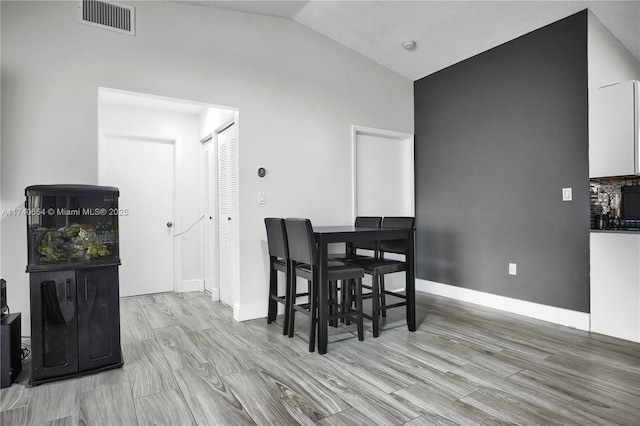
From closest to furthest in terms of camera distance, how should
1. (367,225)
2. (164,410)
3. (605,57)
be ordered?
(164,410)
(605,57)
(367,225)

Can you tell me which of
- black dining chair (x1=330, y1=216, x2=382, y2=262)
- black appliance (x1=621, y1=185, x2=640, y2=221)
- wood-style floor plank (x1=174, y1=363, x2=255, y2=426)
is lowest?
wood-style floor plank (x1=174, y1=363, x2=255, y2=426)

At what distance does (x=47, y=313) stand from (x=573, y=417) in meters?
2.99

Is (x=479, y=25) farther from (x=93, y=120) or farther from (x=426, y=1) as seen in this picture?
(x=93, y=120)

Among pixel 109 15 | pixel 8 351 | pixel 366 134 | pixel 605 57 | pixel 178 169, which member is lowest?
pixel 8 351

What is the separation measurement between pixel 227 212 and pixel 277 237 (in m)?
1.11

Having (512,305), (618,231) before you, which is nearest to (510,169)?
(618,231)

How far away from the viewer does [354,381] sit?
2.28 m

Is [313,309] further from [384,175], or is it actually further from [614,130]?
[614,130]

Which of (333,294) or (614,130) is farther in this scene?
(333,294)

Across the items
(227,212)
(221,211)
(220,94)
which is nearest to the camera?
(220,94)

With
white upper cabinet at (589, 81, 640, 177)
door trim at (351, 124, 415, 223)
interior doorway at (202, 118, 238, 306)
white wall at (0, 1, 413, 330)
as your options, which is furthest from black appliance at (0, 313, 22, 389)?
white upper cabinet at (589, 81, 640, 177)

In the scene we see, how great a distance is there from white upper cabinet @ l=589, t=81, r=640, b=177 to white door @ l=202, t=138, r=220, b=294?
3.82m

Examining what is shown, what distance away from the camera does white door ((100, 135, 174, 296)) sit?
447 cm

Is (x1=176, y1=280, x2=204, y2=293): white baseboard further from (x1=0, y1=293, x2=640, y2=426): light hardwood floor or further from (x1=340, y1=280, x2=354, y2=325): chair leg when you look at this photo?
(x1=340, y1=280, x2=354, y2=325): chair leg
